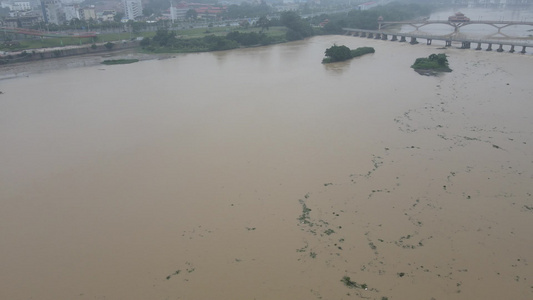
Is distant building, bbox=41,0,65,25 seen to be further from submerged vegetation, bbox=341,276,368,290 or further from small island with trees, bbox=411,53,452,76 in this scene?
submerged vegetation, bbox=341,276,368,290

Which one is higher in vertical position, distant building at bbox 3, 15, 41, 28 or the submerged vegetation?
distant building at bbox 3, 15, 41, 28

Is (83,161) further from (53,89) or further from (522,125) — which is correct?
(522,125)

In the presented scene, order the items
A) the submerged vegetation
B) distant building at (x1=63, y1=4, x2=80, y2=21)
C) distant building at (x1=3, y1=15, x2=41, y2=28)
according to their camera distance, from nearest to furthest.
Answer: the submerged vegetation → distant building at (x1=3, y1=15, x2=41, y2=28) → distant building at (x1=63, y1=4, x2=80, y2=21)

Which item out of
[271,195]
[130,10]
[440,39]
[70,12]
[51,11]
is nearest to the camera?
[271,195]

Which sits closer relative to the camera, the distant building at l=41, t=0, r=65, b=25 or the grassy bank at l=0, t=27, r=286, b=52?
the grassy bank at l=0, t=27, r=286, b=52

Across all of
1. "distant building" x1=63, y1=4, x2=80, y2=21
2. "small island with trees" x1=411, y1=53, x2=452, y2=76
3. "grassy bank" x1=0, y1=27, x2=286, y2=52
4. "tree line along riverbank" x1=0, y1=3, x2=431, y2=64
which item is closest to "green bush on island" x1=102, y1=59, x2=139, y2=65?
"tree line along riverbank" x1=0, y1=3, x2=431, y2=64

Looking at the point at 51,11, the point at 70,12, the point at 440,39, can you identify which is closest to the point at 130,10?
A: the point at 70,12

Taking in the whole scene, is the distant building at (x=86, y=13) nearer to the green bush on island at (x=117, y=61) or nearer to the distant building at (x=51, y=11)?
the distant building at (x=51, y=11)

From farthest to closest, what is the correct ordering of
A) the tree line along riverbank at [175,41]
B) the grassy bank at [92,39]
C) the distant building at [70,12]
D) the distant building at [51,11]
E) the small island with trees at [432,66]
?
1. the distant building at [70,12]
2. the distant building at [51,11]
3. the grassy bank at [92,39]
4. the tree line along riverbank at [175,41]
5. the small island with trees at [432,66]

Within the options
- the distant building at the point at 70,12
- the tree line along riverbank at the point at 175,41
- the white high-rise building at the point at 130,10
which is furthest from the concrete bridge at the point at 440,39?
the distant building at the point at 70,12

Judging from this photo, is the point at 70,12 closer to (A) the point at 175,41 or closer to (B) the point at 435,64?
(A) the point at 175,41
